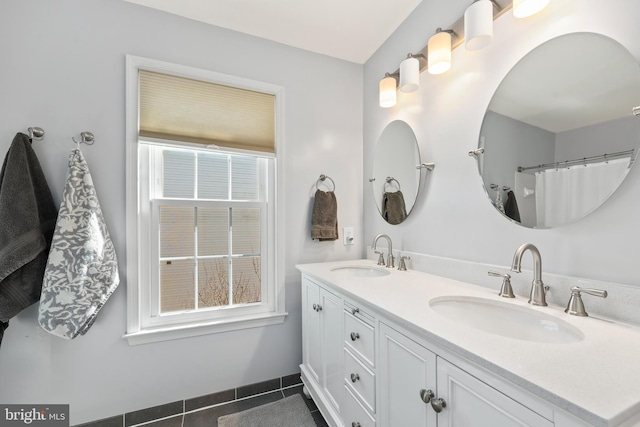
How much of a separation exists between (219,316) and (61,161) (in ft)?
4.02

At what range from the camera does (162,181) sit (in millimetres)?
1623

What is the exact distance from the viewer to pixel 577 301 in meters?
0.82

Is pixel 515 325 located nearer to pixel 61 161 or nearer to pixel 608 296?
pixel 608 296

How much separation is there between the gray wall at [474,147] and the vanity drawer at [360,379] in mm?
694

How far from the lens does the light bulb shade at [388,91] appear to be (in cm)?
168

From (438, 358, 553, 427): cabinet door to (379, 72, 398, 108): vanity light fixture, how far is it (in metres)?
1.48

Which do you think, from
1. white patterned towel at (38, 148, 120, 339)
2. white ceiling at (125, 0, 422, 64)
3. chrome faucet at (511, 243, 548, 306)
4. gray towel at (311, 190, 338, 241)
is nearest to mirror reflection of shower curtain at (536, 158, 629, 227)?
chrome faucet at (511, 243, 548, 306)

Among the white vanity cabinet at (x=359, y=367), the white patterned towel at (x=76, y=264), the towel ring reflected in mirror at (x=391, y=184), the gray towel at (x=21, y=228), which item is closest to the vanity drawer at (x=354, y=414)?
the white vanity cabinet at (x=359, y=367)

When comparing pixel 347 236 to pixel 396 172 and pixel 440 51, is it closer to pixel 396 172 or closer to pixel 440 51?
pixel 396 172

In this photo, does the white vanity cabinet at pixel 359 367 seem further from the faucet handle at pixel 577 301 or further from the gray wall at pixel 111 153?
the gray wall at pixel 111 153

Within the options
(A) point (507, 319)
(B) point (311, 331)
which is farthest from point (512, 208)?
(B) point (311, 331)

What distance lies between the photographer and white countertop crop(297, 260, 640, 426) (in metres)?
0.45

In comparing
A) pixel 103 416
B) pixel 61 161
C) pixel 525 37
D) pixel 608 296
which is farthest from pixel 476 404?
pixel 61 161

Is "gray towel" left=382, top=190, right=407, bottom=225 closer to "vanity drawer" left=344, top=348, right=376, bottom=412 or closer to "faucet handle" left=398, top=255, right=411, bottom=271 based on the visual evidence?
"faucet handle" left=398, top=255, right=411, bottom=271
